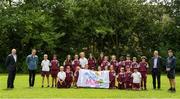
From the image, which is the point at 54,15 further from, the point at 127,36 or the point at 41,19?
the point at 127,36

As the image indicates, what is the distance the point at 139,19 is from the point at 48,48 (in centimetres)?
989

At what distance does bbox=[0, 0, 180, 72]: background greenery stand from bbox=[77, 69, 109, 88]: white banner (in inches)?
885

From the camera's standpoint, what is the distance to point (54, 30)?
47.8 m

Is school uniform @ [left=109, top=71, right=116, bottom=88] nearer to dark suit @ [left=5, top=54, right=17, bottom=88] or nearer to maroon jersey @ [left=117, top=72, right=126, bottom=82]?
maroon jersey @ [left=117, top=72, right=126, bottom=82]

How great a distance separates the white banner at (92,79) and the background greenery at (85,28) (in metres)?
22.5

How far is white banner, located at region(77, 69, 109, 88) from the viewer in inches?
940

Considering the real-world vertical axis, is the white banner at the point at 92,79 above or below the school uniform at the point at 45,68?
below

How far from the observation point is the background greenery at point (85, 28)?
46969 mm

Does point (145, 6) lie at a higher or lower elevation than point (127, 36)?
higher

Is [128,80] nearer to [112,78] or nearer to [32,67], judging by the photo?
[112,78]

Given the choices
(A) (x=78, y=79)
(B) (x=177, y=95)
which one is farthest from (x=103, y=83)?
(B) (x=177, y=95)

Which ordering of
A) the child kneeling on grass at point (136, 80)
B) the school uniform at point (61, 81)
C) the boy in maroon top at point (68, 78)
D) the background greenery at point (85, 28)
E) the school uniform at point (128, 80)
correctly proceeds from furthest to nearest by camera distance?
A: the background greenery at point (85, 28), the boy in maroon top at point (68, 78), the school uniform at point (61, 81), the school uniform at point (128, 80), the child kneeling on grass at point (136, 80)

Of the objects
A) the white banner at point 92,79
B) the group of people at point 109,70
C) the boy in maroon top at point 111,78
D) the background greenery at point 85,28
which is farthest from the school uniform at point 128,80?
the background greenery at point 85,28

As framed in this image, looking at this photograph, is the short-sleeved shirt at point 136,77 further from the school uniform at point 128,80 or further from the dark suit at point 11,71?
the dark suit at point 11,71
